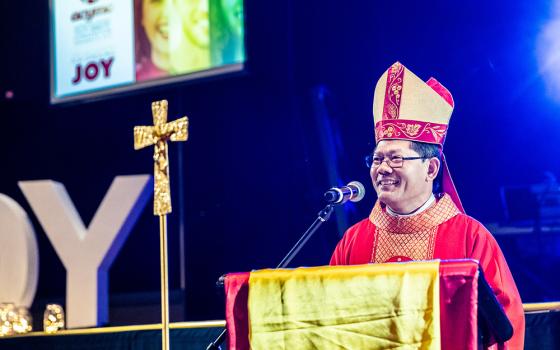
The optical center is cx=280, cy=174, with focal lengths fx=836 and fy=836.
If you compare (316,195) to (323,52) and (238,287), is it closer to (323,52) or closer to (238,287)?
(323,52)

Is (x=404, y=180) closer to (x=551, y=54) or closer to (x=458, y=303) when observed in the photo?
(x=458, y=303)

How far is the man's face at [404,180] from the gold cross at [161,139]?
105 cm

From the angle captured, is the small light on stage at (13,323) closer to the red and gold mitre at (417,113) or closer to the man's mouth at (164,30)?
the man's mouth at (164,30)

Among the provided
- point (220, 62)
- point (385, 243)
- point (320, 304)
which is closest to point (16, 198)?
point (220, 62)

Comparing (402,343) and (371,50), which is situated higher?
(371,50)

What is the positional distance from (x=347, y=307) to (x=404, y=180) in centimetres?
92

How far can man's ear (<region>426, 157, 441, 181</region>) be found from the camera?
11.4 ft

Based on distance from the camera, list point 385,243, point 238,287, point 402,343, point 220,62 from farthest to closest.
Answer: point 220,62
point 385,243
point 238,287
point 402,343

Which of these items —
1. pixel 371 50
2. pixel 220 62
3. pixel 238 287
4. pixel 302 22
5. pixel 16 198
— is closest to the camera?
pixel 238 287

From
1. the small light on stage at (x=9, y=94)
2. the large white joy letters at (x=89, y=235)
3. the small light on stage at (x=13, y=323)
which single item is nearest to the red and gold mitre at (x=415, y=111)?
the large white joy letters at (x=89, y=235)

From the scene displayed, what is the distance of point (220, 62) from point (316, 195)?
3.86ft

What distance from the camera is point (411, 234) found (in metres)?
3.44

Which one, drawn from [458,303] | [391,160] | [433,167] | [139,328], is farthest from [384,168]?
[139,328]

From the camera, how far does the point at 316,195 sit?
5.00 m
